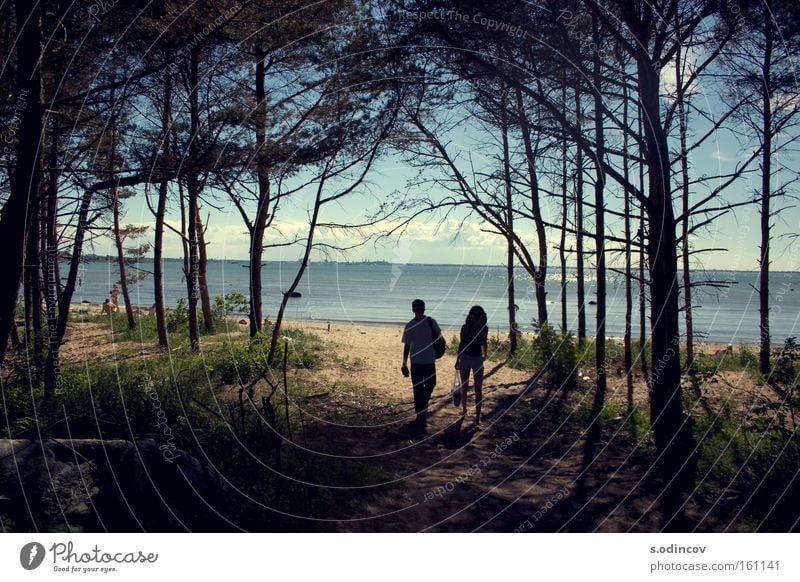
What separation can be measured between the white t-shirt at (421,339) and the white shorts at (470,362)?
0.53 meters

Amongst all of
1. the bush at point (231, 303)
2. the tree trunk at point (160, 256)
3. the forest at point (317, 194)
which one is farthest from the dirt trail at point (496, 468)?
the bush at point (231, 303)

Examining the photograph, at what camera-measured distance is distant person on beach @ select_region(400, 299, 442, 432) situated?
26.1ft

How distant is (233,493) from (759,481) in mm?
4537

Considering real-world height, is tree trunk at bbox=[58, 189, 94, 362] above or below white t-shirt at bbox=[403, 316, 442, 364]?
above

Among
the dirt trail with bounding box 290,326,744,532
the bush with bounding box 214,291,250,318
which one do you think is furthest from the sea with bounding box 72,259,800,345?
the dirt trail with bounding box 290,326,744,532

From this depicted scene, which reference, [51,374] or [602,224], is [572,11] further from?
[51,374]

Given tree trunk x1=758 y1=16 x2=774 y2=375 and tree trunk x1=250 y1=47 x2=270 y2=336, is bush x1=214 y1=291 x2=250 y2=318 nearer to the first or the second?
tree trunk x1=250 y1=47 x2=270 y2=336

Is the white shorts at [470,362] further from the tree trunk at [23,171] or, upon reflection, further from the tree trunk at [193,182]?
the tree trunk at [23,171]

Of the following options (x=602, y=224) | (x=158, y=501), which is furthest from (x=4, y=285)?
(x=602, y=224)

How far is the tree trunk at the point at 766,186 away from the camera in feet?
22.1

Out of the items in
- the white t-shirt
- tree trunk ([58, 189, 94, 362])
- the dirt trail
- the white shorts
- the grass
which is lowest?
the dirt trail

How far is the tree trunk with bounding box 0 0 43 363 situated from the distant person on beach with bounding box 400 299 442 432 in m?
4.40

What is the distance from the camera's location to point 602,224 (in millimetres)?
9938

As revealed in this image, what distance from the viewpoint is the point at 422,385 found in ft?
26.6
